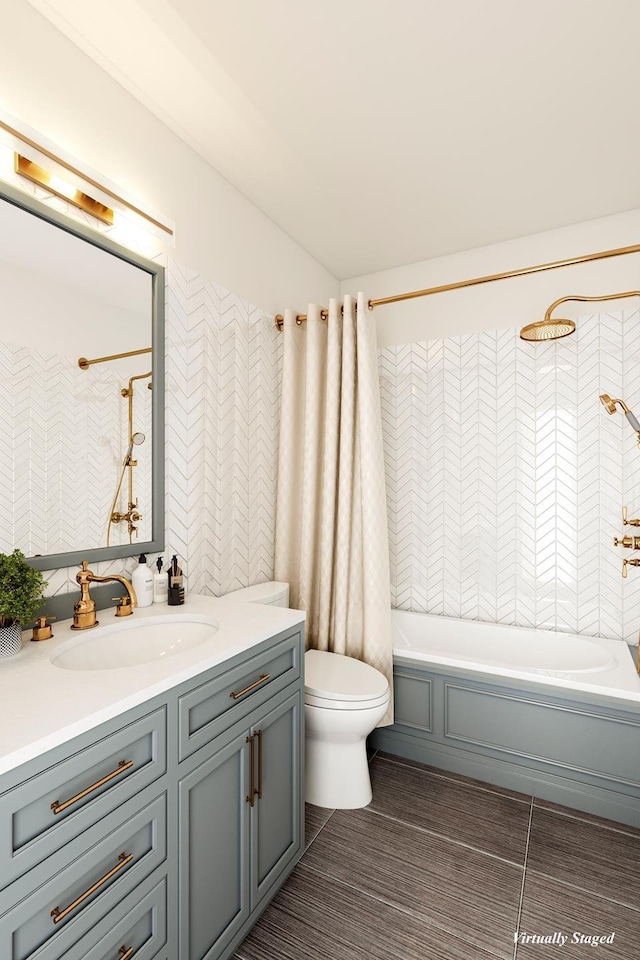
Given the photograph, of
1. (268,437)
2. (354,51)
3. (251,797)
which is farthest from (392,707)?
(354,51)

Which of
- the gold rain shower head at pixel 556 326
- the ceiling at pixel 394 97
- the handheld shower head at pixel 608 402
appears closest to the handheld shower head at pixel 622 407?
the handheld shower head at pixel 608 402

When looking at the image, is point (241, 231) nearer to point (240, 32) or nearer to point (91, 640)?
point (240, 32)

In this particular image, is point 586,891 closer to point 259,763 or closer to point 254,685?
point 259,763

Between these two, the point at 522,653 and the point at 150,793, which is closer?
the point at 150,793

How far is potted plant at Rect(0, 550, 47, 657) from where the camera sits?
1138 mm

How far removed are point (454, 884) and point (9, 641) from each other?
1.59 metres

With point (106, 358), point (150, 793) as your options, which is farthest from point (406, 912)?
point (106, 358)

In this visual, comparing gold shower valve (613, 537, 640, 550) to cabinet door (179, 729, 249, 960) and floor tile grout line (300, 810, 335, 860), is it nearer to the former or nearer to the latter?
floor tile grout line (300, 810, 335, 860)

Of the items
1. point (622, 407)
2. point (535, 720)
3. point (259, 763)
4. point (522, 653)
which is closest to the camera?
point (259, 763)

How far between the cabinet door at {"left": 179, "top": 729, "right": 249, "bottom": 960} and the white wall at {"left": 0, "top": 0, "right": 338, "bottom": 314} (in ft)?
5.85

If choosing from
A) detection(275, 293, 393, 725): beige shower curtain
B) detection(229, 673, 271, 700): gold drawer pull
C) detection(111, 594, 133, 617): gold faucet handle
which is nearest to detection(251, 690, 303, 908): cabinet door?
detection(229, 673, 271, 700): gold drawer pull

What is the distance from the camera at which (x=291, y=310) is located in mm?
2578

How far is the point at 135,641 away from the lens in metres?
1.47

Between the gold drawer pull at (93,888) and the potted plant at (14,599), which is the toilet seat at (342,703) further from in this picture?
the potted plant at (14,599)
